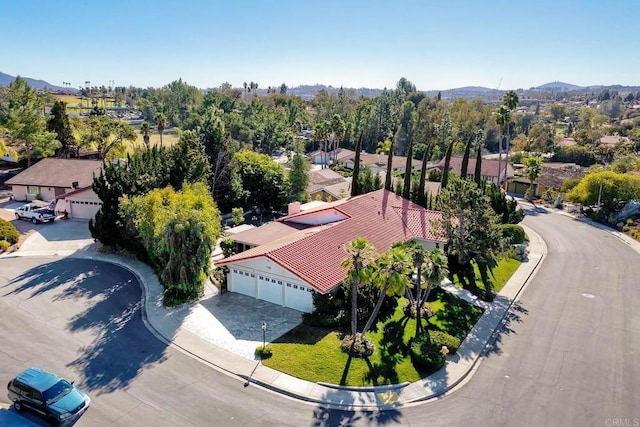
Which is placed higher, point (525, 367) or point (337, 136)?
point (337, 136)

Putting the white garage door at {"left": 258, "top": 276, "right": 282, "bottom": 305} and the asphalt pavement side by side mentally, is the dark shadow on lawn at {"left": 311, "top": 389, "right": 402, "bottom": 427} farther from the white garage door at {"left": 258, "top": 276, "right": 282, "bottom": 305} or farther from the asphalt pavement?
the white garage door at {"left": 258, "top": 276, "right": 282, "bottom": 305}

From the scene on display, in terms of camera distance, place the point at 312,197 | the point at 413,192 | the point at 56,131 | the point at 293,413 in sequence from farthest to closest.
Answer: the point at 56,131 → the point at 312,197 → the point at 413,192 → the point at 293,413

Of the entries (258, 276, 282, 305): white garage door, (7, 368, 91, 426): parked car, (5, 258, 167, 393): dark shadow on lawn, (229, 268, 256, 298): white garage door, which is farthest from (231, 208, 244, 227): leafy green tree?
(7, 368, 91, 426): parked car

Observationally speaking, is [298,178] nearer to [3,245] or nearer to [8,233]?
[8,233]

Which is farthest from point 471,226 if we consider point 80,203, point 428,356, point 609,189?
point 80,203

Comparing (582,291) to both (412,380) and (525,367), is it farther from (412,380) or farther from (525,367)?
(412,380)

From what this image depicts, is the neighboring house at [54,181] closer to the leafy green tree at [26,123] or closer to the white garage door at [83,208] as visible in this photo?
the white garage door at [83,208]

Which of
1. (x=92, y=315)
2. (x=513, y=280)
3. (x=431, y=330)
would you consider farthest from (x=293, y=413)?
(x=513, y=280)

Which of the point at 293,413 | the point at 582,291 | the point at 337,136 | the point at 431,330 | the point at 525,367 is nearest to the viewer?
the point at 293,413
